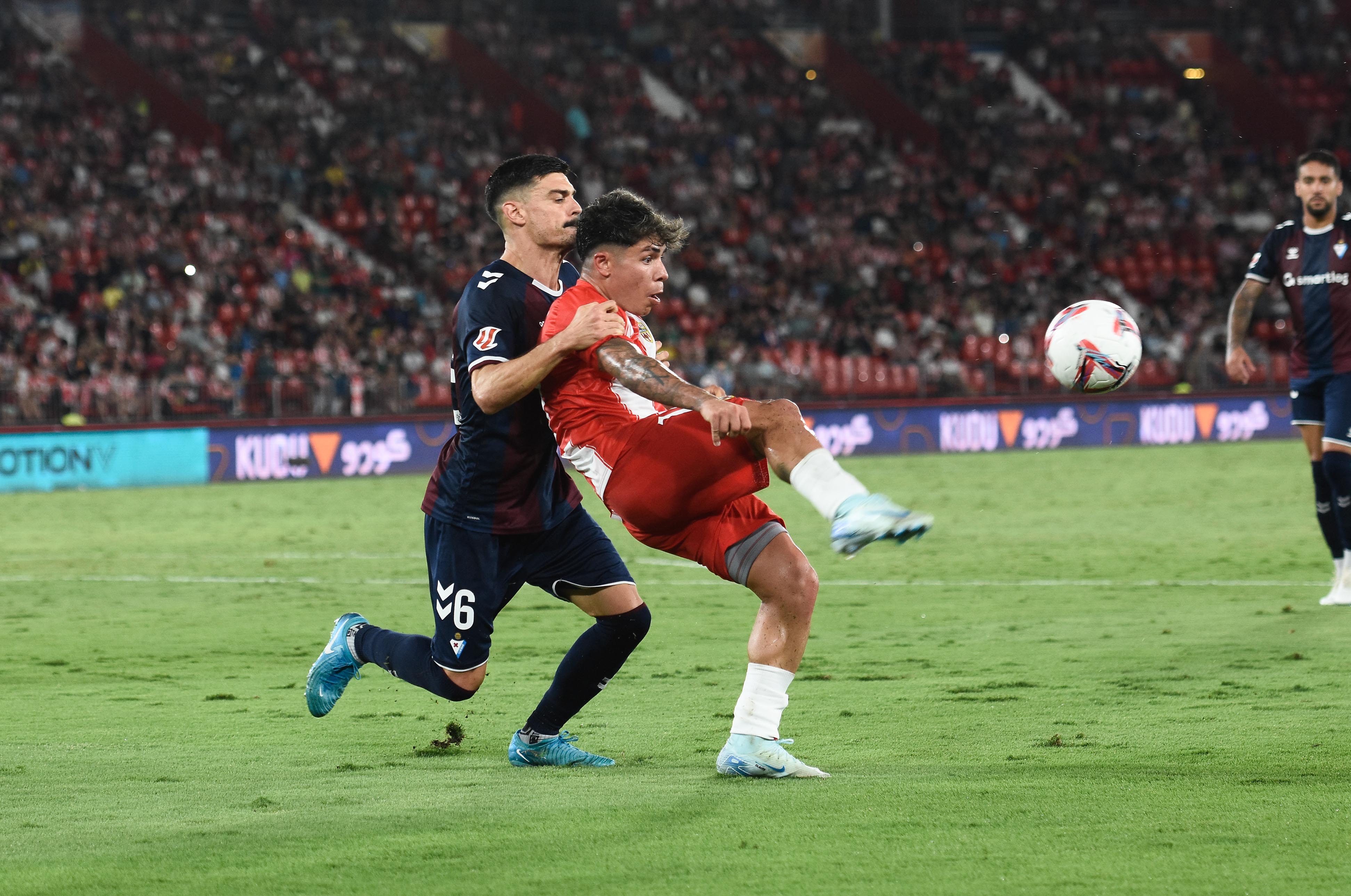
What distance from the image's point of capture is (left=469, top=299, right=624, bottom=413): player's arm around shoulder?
5.04 m

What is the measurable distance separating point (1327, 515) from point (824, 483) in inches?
248

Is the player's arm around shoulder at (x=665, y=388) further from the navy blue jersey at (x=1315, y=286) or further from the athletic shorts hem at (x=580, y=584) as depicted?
the navy blue jersey at (x=1315, y=286)

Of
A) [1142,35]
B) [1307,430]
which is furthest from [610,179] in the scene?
[1307,430]

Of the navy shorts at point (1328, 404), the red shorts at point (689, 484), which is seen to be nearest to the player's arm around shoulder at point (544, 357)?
the red shorts at point (689, 484)

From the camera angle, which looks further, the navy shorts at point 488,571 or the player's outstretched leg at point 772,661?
the navy shorts at point 488,571

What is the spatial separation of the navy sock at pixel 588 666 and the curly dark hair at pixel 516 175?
1.44m

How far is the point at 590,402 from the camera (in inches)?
210

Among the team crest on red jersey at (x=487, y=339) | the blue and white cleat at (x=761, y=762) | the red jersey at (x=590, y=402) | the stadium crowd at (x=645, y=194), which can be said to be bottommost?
the blue and white cleat at (x=761, y=762)

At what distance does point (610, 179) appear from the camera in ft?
110

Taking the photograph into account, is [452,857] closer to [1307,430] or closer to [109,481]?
[1307,430]

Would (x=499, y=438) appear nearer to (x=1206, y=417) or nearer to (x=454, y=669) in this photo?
(x=454, y=669)

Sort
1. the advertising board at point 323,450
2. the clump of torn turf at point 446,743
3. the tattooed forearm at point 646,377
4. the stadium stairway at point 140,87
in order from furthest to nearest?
the stadium stairway at point 140,87 < the advertising board at point 323,450 < the clump of torn turf at point 446,743 < the tattooed forearm at point 646,377

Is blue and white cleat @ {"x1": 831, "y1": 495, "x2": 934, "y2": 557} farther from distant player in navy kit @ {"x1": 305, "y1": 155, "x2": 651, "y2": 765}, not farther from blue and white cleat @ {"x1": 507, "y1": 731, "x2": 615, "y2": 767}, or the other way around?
blue and white cleat @ {"x1": 507, "y1": 731, "x2": 615, "y2": 767}

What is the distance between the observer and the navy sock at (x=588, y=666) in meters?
5.71
